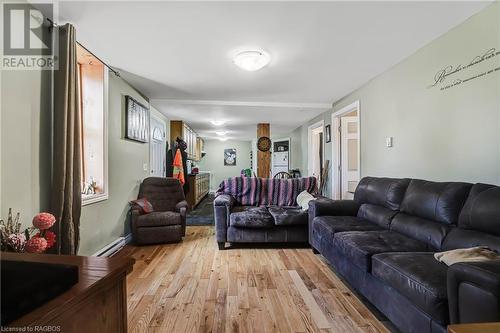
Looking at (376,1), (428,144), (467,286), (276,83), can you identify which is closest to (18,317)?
(467,286)

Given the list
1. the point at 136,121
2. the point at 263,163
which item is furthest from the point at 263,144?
the point at 136,121

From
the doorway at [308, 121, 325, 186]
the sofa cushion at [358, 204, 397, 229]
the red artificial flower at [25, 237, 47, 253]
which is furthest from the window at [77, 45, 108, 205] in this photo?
the doorway at [308, 121, 325, 186]

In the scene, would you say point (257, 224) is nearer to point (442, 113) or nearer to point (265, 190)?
point (265, 190)

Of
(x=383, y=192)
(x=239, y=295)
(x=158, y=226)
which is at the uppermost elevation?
(x=383, y=192)

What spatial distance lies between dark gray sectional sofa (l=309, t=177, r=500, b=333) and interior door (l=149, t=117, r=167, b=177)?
11.5ft

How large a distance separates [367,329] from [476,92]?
6.85 ft

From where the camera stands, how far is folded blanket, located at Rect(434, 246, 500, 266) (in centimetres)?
153

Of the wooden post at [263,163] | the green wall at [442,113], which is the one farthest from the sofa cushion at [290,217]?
the wooden post at [263,163]

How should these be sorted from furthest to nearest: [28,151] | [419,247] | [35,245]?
[419,247] → [28,151] → [35,245]

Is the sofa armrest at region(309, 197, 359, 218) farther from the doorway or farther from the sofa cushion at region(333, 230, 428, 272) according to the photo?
the doorway

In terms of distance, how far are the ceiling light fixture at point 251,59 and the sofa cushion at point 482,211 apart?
2.18m

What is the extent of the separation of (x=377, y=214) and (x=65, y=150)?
3.02 meters

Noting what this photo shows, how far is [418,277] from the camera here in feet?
4.99

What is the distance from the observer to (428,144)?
280 centimetres
